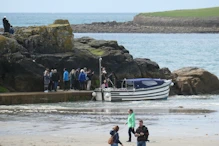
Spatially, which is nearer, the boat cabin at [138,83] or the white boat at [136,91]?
the white boat at [136,91]

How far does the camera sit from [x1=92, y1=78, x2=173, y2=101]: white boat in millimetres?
43406

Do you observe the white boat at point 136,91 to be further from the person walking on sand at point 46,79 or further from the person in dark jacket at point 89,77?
the person walking on sand at point 46,79

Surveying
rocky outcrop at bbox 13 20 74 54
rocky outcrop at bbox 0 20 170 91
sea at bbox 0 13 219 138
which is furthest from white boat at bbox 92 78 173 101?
rocky outcrop at bbox 13 20 74 54

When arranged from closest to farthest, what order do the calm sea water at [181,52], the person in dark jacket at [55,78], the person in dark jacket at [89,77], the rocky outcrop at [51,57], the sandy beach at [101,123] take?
the sandy beach at [101,123], the person in dark jacket at [55,78], the rocky outcrop at [51,57], the person in dark jacket at [89,77], the calm sea water at [181,52]

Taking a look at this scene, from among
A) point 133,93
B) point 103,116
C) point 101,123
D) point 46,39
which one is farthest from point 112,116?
point 46,39

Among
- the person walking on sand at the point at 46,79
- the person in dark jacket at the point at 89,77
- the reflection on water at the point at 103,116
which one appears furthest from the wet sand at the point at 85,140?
the person in dark jacket at the point at 89,77

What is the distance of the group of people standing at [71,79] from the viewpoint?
4222 cm

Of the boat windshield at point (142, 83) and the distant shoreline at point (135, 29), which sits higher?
the boat windshield at point (142, 83)

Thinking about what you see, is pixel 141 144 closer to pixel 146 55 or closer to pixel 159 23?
pixel 146 55

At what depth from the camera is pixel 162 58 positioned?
89438 millimetres

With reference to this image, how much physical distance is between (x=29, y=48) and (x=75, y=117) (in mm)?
9994

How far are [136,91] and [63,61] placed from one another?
4.78m

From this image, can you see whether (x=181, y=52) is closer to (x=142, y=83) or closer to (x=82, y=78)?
(x=142, y=83)

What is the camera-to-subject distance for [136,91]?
44.0m
